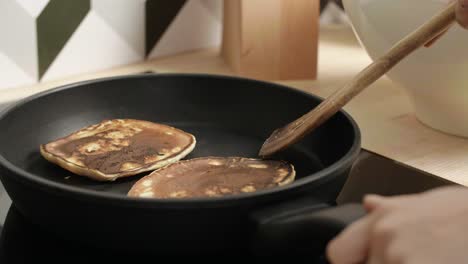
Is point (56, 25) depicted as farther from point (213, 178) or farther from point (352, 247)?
point (352, 247)

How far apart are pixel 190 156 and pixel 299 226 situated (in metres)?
0.30

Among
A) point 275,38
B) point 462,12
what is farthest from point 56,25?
point 462,12

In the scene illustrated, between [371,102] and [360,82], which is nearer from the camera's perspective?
[360,82]

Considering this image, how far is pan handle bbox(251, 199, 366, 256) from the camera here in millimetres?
464

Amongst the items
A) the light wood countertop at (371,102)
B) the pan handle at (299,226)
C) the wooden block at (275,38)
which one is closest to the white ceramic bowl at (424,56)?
the light wood countertop at (371,102)

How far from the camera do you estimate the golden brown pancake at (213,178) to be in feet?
2.07

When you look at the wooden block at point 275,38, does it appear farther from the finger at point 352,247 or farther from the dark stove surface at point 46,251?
the finger at point 352,247

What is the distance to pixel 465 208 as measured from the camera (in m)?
0.35

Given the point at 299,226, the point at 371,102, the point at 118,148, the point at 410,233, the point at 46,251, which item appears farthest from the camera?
the point at 371,102

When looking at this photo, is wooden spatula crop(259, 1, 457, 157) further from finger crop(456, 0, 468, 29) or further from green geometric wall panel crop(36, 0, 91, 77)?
green geometric wall panel crop(36, 0, 91, 77)

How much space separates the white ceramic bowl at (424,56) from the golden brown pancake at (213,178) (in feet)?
0.64

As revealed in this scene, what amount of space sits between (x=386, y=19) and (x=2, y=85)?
550 mm

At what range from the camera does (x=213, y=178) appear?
659 mm

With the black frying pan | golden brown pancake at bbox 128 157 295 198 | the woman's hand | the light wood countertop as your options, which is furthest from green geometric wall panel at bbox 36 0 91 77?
the woman's hand
